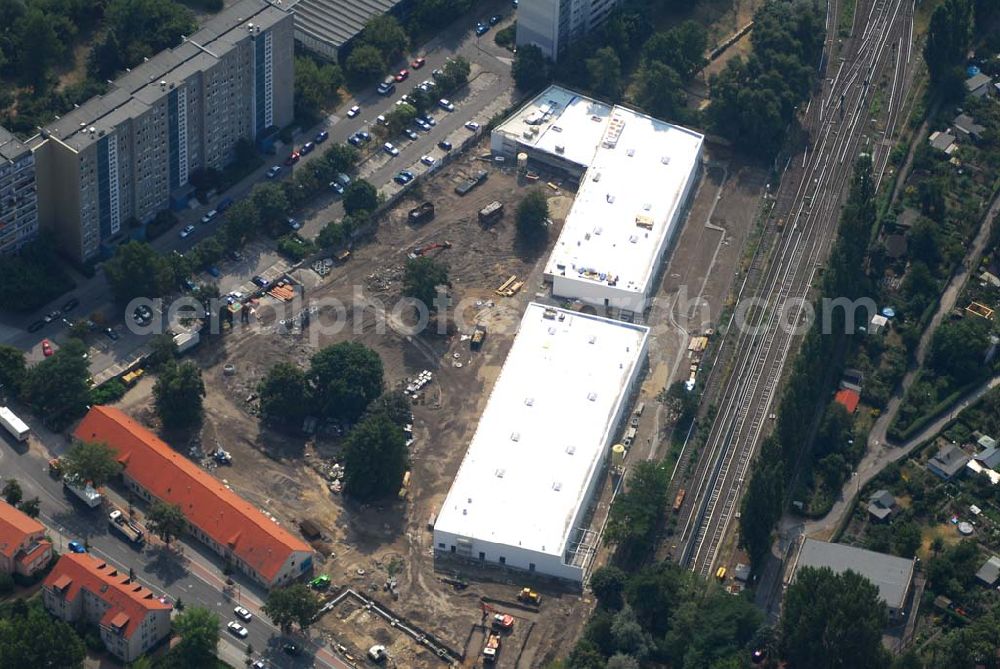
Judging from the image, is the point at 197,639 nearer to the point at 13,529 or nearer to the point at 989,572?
the point at 13,529

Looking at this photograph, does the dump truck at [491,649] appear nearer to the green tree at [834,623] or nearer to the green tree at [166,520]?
the green tree at [834,623]

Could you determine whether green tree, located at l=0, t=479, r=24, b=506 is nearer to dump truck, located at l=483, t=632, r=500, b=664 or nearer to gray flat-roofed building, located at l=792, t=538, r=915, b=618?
dump truck, located at l=483, t=632, r=500, b=664

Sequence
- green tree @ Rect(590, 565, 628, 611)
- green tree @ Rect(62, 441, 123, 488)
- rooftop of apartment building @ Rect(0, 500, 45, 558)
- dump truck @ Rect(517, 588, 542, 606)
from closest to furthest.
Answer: rooftop of apartment building @ Rect(0, 500, 45, 558)
green tree @ Rect(590, 565, 628, 611)
dump truck @ Rect(517, 588, 542, 606)
green tree @ Rect(62, 441, 123, 488)

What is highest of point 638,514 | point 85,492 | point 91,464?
point 638,514

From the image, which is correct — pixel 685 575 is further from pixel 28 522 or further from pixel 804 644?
pixel 28 522

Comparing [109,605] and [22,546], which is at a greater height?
[22,546]

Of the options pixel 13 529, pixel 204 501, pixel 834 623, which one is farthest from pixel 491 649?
pixel 13 529

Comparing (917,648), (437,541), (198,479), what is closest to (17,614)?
(198,479)

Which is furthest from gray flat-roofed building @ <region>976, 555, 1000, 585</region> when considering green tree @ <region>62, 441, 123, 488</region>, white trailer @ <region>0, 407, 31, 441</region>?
white trailer @ <region>0, 407, 31, 441</region>
